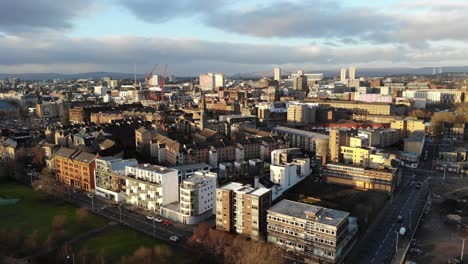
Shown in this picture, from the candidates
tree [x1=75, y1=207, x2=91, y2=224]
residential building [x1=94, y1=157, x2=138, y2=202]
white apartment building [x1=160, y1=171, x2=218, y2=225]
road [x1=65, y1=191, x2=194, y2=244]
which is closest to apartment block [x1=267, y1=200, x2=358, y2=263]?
white apartment building [x1=160, y1=171, x2=218, y2=225]

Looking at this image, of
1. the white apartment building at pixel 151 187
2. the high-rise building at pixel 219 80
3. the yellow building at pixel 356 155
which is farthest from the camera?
the high-rise building at pixel 219 80

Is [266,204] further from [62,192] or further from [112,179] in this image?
[62,192]

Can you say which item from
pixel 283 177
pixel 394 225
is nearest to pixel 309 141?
pixel 283 177

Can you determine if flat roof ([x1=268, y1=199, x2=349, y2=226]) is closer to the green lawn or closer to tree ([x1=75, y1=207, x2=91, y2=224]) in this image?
the green lawn

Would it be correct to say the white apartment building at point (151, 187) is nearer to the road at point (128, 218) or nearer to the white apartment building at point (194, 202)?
the white apartment building at point (194, 202)

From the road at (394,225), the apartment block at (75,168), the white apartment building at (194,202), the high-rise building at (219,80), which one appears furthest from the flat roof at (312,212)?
the high-rise building at (219,80)

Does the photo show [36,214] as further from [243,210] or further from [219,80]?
[219,80]
